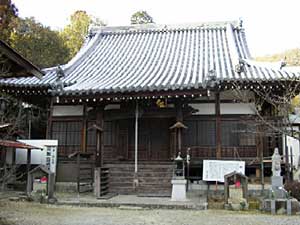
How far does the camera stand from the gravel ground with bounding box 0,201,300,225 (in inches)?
311

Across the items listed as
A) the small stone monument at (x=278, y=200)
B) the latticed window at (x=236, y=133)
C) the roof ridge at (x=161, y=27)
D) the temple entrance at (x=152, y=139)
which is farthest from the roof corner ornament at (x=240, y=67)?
the roof ridge at (x=161, y=27)

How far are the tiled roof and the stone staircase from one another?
9.23 ft

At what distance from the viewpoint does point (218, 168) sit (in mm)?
12273

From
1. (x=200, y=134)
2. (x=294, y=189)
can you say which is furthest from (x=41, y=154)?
(x=294, y=189)

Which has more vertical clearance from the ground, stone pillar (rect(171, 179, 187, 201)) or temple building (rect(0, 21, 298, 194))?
temple building (rect(0, 21, 298, 194))

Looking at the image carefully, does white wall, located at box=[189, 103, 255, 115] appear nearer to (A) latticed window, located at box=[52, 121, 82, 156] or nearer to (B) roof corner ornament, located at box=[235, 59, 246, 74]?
(B) roof corner ornament, located at box=[235, 59, 246, 74]

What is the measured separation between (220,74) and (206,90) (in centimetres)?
137

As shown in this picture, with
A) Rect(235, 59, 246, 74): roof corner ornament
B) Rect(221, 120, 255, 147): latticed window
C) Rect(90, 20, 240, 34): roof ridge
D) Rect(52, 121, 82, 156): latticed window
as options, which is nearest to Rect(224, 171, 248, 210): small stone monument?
Rect(221, 120, 255, 147): latticed window

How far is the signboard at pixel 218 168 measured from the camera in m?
12.1

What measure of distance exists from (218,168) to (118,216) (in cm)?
468

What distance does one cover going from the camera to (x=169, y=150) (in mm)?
14805

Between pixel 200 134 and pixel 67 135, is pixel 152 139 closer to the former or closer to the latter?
pixel 200 134

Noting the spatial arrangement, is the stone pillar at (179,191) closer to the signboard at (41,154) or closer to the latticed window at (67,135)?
the signboard at (41,154)

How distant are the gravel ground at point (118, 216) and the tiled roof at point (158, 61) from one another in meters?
4.82
